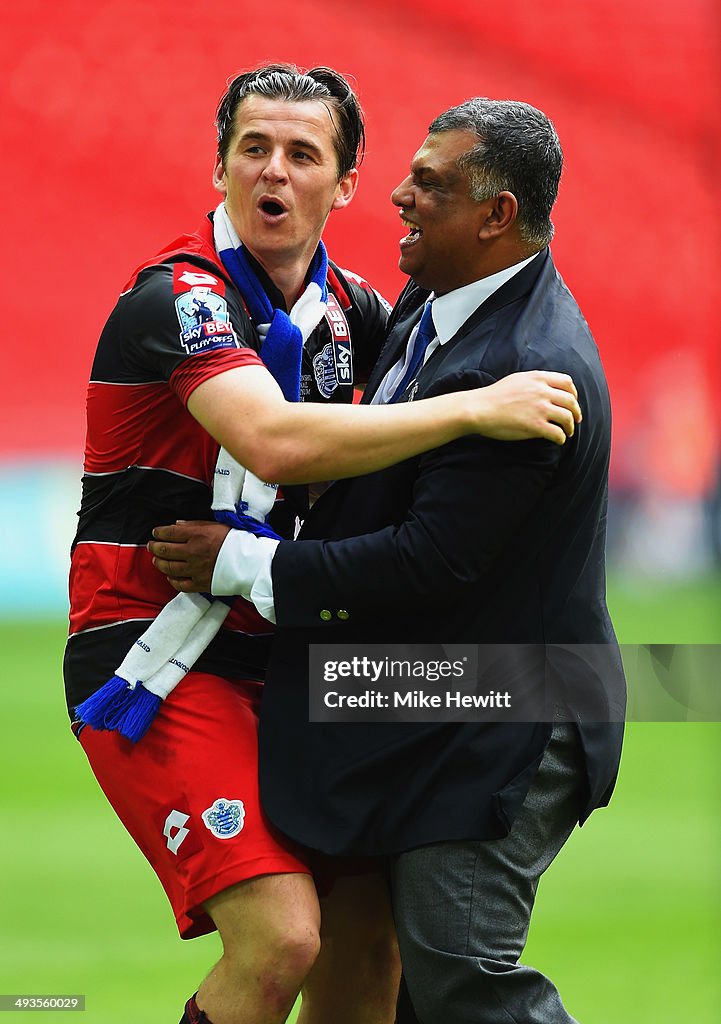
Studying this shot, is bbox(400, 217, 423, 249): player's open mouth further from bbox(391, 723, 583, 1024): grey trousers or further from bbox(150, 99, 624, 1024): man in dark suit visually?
bbox(391, 723, 583, 1024): grey trousers

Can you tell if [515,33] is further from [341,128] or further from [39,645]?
[341,128]

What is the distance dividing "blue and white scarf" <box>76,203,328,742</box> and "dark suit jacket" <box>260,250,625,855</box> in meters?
0.15

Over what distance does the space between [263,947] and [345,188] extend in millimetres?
1713

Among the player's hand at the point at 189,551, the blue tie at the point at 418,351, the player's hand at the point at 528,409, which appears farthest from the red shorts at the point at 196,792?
the player's hand at the point at 528,409

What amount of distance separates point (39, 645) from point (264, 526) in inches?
268

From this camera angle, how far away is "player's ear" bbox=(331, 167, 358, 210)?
10.7 ft

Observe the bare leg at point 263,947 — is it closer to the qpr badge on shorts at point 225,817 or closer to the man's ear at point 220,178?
the qpr badge on shorts at point 225,817

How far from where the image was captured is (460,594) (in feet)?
8.89

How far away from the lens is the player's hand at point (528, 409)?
2523mm

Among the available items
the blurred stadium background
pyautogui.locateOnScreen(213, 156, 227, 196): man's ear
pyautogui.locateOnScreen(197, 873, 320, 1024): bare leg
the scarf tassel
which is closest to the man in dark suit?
pyautogui.locateOnScreen(197, 873, 320, 1024): bare leg

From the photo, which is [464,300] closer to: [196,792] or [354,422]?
[354,422]

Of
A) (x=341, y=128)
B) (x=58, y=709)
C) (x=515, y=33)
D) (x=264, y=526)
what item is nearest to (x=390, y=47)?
(x=515, y=33)

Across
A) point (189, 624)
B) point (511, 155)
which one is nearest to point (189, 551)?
point (189, 624)

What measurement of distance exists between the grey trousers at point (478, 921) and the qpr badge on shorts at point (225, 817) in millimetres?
316
